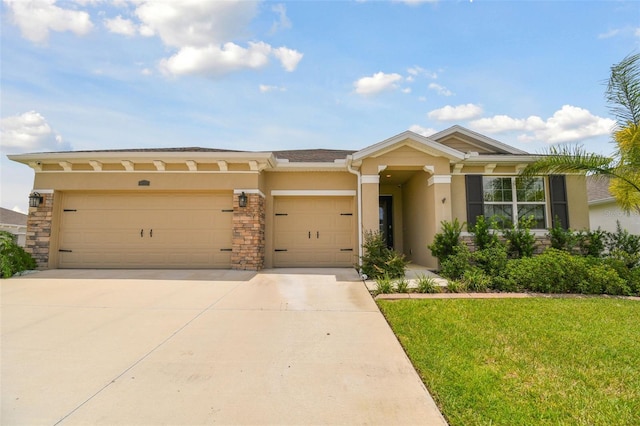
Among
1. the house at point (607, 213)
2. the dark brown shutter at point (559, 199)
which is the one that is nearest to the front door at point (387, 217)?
the dark brown shutter at point (559, 199)

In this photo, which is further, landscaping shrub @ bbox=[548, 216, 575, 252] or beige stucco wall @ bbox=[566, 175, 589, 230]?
beige stucco wall @ bbox=[566, 175, 589, 230]

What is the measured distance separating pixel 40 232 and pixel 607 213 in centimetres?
2041

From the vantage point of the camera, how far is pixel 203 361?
3.22 metres

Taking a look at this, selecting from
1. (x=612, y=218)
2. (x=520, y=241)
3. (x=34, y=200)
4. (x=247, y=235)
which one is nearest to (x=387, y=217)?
(x=520, y=241)

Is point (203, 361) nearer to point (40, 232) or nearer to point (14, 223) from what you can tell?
point (40, 232)

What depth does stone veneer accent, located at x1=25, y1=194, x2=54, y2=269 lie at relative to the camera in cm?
884

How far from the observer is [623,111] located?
729 cm

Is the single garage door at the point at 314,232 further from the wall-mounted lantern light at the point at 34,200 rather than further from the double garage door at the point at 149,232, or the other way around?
the wall-mounted lantern light at the point at 34,200

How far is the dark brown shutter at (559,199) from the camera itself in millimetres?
9000

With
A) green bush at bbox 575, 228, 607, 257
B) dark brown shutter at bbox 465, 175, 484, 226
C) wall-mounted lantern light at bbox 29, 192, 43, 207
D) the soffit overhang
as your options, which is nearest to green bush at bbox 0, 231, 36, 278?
wall-mounted lantern light at bbox 29, 192, 43, 207

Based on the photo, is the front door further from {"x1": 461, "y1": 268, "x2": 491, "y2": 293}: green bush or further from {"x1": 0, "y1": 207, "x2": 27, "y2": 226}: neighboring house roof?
{"x1": 0, "y1": 207, "x2": 27, "y2": 226}: neighboring house roof

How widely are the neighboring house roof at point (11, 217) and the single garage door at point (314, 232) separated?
16.2m

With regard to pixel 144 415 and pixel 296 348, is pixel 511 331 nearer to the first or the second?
pixel 296 348

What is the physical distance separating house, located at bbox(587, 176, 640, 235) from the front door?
26.3ft
